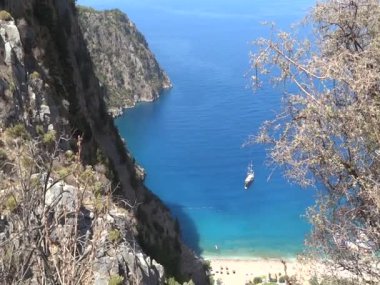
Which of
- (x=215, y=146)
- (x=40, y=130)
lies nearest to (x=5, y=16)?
(x=40, y=130)

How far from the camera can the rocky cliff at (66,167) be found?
4.88 meters

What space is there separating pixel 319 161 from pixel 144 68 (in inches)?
4362

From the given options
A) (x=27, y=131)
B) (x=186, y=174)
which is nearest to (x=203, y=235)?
(x=186, y=174)

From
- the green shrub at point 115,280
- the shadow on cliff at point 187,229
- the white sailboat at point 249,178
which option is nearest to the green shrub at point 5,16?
the green shrub at point 115,280

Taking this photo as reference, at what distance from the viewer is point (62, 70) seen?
23641 millimetres

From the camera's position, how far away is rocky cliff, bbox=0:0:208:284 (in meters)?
4.88

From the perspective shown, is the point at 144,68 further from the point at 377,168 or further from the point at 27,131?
the point at 377,168

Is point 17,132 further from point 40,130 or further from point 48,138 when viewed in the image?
point 40,130

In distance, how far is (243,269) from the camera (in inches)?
1857

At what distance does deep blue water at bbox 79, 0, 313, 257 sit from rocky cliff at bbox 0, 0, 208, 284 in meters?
6.82

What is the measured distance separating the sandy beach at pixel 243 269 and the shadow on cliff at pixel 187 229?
2.74 meters

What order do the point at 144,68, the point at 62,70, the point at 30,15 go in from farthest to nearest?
the point at 144,68, the point at 62,70, the point at 30,15

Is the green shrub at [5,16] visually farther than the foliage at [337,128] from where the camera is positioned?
Yes

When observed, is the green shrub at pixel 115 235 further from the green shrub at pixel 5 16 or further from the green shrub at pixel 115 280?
the green shrub at pixel 5 16
